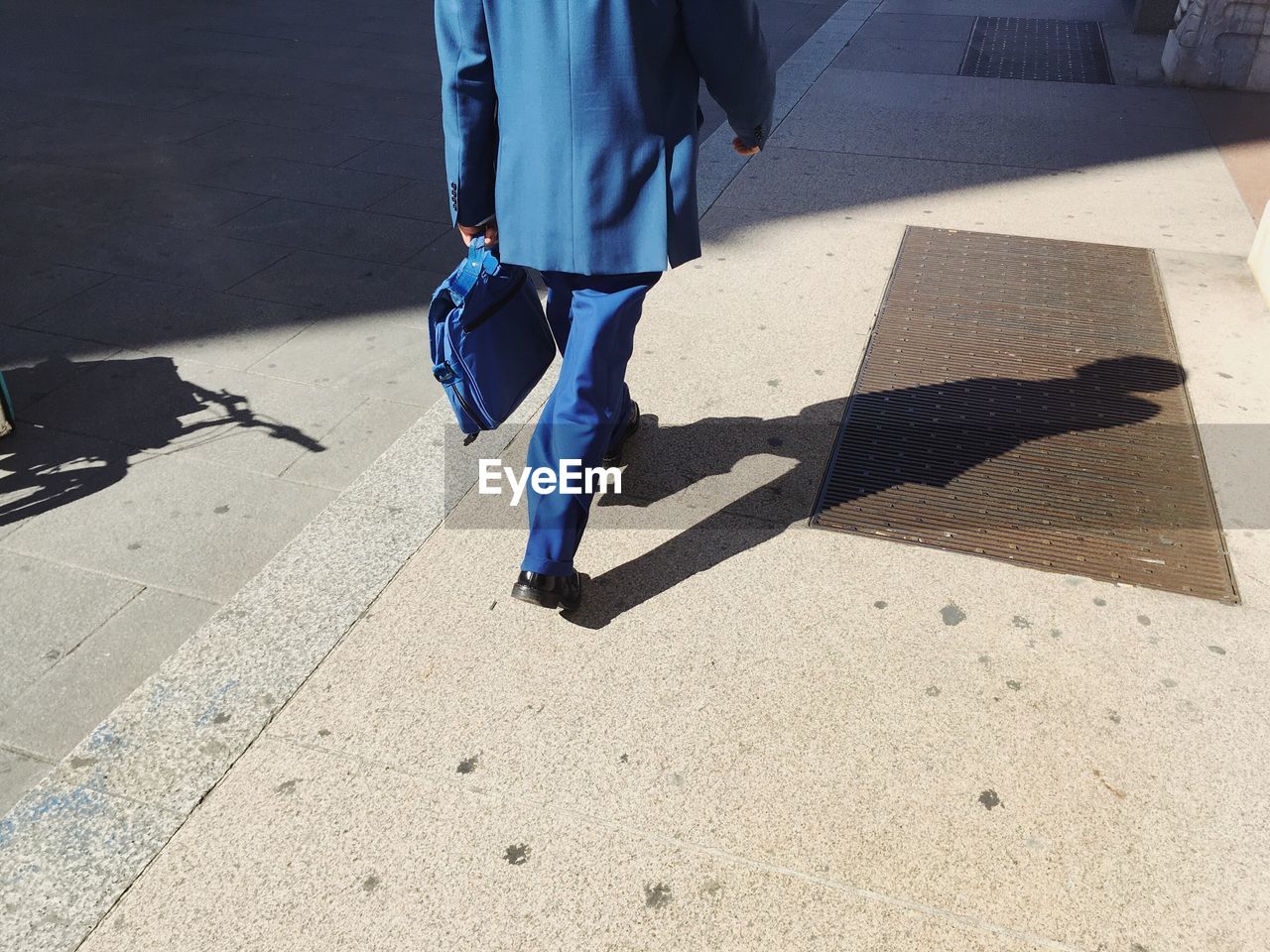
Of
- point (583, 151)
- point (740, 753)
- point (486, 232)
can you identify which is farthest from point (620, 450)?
point (740, 753)

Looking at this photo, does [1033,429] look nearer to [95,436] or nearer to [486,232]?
[486,232]

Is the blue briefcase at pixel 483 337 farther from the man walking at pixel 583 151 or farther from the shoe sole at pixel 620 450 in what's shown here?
the shoe sole at pixel 620 450

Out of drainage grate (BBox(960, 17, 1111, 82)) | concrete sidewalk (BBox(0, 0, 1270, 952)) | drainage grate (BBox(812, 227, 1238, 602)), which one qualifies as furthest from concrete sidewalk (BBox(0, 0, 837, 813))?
drainage grate (BBox(960, 17, 1111, 82))

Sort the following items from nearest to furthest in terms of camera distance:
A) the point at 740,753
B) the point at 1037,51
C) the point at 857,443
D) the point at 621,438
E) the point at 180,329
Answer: the point at 740,753
the point at 621,438
the point at 857,443
the point at 180,329
the point at 1037,51

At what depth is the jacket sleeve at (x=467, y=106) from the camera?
2.80 m

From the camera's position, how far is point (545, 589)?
10.1ft

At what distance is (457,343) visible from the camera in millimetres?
3076

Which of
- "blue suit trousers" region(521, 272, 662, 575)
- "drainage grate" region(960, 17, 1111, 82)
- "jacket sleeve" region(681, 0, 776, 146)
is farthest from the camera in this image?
"drainage grate" region(960, 17, 1111, 82)

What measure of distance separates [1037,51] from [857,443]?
24.7 feet

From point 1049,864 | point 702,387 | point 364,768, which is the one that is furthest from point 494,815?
point 702,387

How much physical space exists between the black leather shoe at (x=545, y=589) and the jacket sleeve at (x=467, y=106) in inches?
40.2

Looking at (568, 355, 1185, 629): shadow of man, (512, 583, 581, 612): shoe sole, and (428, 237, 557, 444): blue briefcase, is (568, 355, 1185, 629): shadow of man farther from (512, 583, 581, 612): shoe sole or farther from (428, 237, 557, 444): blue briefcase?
Result: (428, 237, 557, 444): blue briefcase

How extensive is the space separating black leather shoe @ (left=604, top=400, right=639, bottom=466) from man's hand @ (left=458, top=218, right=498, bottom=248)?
90 cm

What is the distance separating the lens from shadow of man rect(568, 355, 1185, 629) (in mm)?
3471
